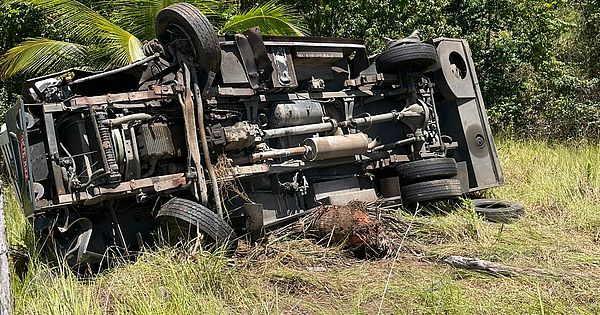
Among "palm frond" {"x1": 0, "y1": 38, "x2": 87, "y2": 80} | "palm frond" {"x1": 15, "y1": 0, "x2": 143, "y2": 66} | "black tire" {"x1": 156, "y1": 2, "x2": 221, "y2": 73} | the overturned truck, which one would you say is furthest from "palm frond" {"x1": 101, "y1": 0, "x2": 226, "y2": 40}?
"black tire" {"x1": 156, "y1": 2, "x2": 221, "y2": 73}

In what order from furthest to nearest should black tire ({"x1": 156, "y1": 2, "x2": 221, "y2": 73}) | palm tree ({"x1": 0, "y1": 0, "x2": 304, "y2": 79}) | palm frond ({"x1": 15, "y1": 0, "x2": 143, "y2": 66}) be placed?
1. palm tree ({"x1": 0, "y1": 0, "x2": 304, "y2": 79})
2. palm frond ({"x1": 15, "y1": 0, "x2": 143, "y2": 66})
3. black tire ({"x1": 156, "y1": 2, "x2": 221, "y2": 73})

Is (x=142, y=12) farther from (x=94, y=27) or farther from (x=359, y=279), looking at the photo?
(x=359, y=279)

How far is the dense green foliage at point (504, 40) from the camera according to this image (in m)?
12.4

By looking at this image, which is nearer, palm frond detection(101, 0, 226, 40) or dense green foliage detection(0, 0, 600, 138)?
palm frond detection(101, 0, 226, 40)

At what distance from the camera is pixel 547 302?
4.30 metres

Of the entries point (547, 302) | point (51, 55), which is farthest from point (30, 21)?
point (547, 302)

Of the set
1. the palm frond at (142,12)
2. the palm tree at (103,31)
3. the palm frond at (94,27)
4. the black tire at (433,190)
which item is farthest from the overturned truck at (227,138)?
the palm frond at (142,12)

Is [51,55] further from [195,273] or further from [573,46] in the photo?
[573,46]

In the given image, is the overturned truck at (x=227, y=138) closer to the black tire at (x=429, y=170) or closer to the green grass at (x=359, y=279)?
the black tire at (x=429, y=170)

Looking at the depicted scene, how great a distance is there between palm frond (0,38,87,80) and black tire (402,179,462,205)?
227 inches

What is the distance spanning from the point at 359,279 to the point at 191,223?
149 cm

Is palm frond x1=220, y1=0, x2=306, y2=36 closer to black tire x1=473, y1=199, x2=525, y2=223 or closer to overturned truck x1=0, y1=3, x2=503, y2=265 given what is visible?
overturned truck x1=0, y1=3, x2=503, y2=265

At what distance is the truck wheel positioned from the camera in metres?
5.60

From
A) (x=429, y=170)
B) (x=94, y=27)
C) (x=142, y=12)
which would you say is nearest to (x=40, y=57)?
(x=94, y=27)
